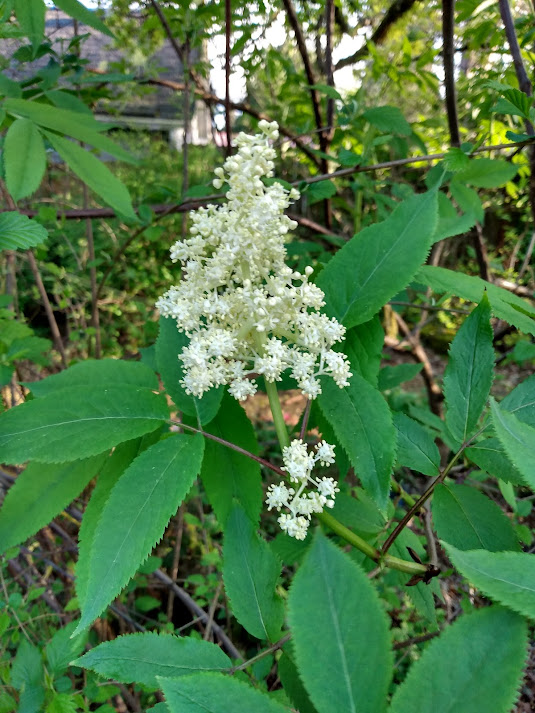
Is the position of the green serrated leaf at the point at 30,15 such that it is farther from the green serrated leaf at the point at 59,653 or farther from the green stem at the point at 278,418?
the green serrated leaf at the point at 59,653

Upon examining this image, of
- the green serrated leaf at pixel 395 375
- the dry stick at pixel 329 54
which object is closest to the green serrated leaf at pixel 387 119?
the dry stick at pixel 329 54

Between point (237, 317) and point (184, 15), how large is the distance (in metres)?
2.23

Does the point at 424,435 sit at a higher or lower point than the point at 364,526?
higher

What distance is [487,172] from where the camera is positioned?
5.67 ft

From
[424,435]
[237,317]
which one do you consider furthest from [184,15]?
[424,435]

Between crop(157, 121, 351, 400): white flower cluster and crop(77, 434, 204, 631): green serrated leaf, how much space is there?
0.15 meters

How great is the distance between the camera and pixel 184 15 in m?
2.47

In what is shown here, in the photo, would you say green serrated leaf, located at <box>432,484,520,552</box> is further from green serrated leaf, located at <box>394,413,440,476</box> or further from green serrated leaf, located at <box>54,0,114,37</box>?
green serrated leaf, located at <box>54,0,114,37</box>

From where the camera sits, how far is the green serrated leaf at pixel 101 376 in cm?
119

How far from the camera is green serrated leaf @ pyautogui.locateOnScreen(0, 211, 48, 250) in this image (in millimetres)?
1182

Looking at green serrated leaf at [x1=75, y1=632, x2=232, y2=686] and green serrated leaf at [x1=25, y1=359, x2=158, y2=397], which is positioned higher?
green serrated leaf at [x1=25, y1=359, x2=158, y2=397]

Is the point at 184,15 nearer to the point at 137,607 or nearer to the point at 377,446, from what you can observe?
the point at 377,446

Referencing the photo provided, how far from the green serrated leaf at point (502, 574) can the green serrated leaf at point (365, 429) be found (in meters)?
0.17

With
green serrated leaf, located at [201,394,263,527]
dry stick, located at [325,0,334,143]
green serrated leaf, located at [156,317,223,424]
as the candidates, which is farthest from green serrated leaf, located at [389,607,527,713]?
dry stick, located at [325,0,334,143]
